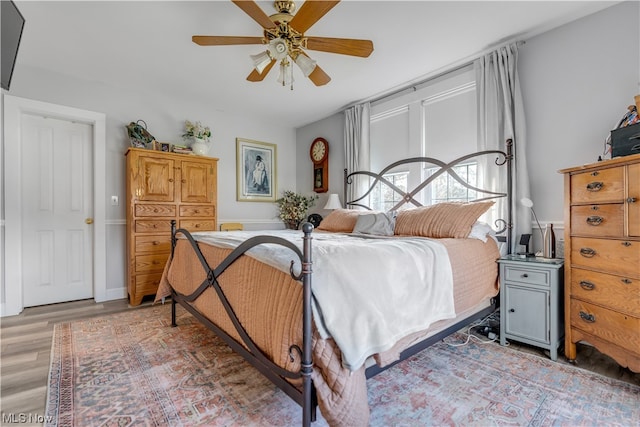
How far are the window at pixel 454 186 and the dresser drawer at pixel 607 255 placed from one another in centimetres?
114

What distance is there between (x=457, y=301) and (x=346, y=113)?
10.4 feet

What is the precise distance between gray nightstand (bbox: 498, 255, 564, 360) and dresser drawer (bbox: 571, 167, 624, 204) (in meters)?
0.51

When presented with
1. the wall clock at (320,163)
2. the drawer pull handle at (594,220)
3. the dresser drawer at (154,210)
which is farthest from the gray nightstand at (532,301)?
the dresser drawer at (154,210)

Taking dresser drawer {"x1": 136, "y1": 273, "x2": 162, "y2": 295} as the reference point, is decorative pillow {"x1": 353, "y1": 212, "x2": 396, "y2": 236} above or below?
above

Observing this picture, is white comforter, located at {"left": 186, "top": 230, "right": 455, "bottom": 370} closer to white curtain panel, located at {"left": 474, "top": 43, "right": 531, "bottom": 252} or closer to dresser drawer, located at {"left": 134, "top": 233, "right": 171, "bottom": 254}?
white curtain panel, located at {"left": 474, "top": 43, "right": 531, "bottom": 252}

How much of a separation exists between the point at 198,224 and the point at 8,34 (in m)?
2.64

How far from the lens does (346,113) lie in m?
4.32

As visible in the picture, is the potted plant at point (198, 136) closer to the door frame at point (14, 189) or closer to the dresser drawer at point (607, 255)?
the door frame at point (14, 189)

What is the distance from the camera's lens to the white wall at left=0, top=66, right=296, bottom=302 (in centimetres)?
334

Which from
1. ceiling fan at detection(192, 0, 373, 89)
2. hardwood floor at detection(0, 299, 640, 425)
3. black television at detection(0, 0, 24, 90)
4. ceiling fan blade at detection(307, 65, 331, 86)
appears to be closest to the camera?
black television at detection(0, 0, 24, 90)

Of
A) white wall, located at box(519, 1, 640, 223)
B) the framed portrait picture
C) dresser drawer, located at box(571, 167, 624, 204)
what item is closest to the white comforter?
dresser drawer, located at box(571, 167, 624, 204)

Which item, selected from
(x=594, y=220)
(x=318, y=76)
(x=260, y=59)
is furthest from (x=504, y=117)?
(x=260, y=59)

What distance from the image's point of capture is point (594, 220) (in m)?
1.90

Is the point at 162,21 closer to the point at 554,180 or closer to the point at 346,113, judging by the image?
the point at 346,113
